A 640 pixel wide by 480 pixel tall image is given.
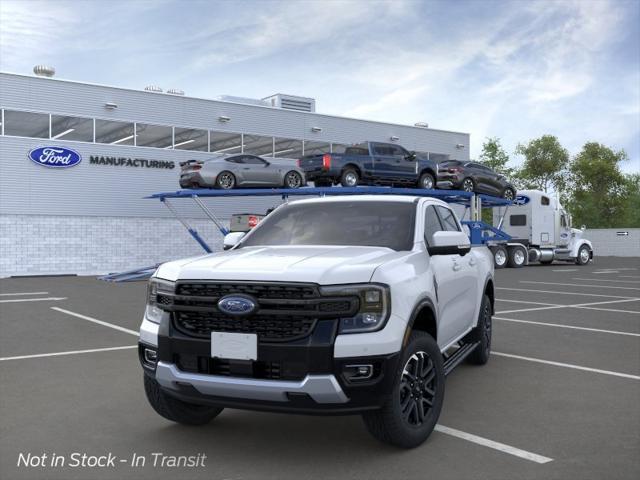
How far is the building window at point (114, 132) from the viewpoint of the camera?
27609 mm

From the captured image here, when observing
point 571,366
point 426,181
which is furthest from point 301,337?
point 426,181

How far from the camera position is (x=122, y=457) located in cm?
427

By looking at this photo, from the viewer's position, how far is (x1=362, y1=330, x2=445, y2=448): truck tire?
411 centimetres

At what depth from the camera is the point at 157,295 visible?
4430 millimetres

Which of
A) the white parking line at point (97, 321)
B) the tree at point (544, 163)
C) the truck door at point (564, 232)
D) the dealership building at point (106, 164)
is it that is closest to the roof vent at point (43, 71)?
the dealership building at point (106, 164)

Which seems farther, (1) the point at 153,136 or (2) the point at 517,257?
(2) the point at 517,257

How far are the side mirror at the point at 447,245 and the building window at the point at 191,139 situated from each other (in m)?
25.9

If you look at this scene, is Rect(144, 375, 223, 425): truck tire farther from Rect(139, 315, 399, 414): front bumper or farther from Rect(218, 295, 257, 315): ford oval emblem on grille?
Rect(218, 295, 257, 315): ford oval emblem on grille

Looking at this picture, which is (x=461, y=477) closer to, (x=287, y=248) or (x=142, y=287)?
(x=287, y=248)

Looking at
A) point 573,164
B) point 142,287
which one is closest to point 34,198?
point 142,287

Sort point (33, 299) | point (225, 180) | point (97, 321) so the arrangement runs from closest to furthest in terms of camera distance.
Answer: point (97, 321) < point (33, 299) < point (225, 180)

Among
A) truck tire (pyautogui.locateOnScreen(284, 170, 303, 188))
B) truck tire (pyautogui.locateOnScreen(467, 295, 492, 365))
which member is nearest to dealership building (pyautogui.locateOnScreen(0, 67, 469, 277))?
truck tire (pyautogui.locateOnScreen(284, 170, 303, 188))

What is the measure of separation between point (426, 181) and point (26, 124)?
15.8m

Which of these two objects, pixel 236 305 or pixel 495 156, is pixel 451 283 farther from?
pixel 495 156
